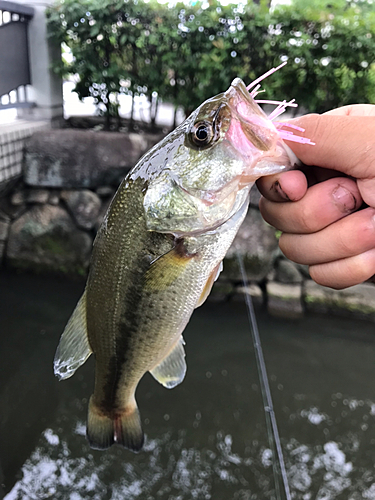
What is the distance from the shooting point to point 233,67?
4914 millimetres

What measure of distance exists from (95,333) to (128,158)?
149 inches

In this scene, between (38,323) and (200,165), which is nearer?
(200,165)

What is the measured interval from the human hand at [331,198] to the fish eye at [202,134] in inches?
9.6

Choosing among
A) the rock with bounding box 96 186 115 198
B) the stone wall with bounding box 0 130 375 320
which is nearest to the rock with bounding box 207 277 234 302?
the stone wall with bounding box 0 130 375 320

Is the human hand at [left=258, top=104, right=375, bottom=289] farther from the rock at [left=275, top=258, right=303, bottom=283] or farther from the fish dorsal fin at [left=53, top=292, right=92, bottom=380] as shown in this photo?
the rock at [left=275, top=258, right=303, bottom=283]

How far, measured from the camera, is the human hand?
1.24 meters

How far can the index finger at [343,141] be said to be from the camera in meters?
1.23

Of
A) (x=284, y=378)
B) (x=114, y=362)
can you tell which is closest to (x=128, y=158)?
(x=284, y=378)

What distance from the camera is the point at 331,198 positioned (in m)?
1.33

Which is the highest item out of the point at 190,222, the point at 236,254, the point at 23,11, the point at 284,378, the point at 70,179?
the point at 23,11

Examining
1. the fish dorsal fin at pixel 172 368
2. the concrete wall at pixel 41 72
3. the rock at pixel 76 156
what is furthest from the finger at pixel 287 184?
the concrete wall at pixel 41 72

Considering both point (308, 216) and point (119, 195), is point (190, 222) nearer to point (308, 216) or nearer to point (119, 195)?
point (119, 195)

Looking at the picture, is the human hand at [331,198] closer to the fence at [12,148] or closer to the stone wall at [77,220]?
the stone wall at [77,220]

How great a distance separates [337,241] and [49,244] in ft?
14.1
